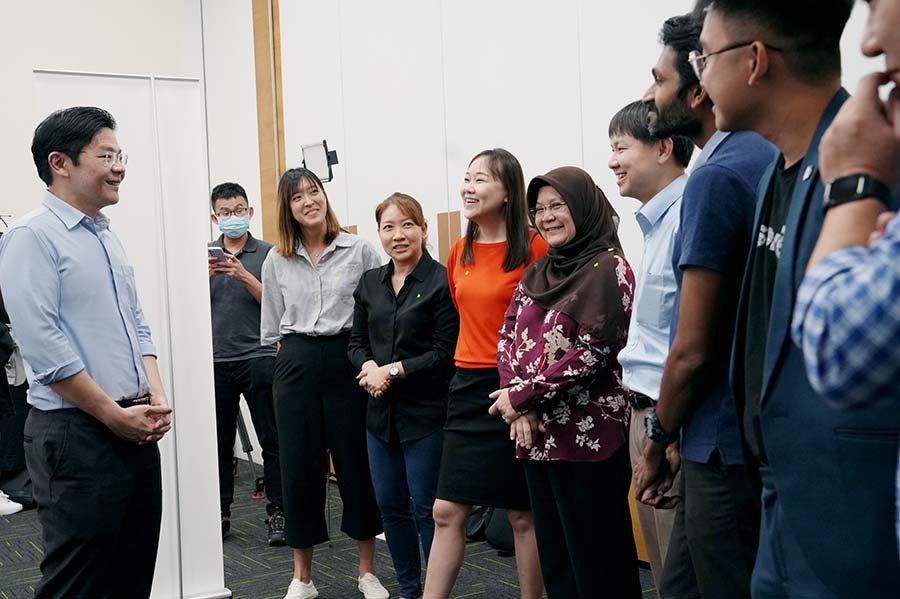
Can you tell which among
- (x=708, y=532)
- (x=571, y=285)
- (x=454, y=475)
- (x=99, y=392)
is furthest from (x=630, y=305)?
(x=99, y=392)

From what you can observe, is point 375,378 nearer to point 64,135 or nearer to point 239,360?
point 64,135

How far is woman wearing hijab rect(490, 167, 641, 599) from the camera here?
2508 millimetres

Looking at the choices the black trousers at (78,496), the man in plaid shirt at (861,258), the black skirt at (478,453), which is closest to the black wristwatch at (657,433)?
the man in plaid shirt at (861,258)

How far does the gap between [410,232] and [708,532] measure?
1.95m

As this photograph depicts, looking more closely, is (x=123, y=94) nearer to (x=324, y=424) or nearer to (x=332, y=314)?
A: (x=332, y=314)

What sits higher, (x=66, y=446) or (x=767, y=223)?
(x=767, y=223)

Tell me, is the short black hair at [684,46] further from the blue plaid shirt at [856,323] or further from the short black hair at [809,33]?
the blue plaid shirt at [856,323]

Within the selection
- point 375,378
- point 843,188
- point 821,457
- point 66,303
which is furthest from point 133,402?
point 843,188

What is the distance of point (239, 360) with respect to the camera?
4641 mm

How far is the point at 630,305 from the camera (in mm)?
2586

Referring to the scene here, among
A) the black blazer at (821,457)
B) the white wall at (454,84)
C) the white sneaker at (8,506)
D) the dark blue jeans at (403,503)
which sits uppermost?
the white wall at (454,84)

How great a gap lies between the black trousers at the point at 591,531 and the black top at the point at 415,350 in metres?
0.72

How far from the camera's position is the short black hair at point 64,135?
7.91 feet

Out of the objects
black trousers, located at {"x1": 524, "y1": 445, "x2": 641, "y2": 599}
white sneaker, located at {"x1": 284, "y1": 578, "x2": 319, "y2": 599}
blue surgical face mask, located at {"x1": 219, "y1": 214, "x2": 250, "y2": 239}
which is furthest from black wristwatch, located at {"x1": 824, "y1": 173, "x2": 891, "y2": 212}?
blue surgical face mask, located at {"x1": 219, "y1": 214, "x2": 250, "y2": 239}
